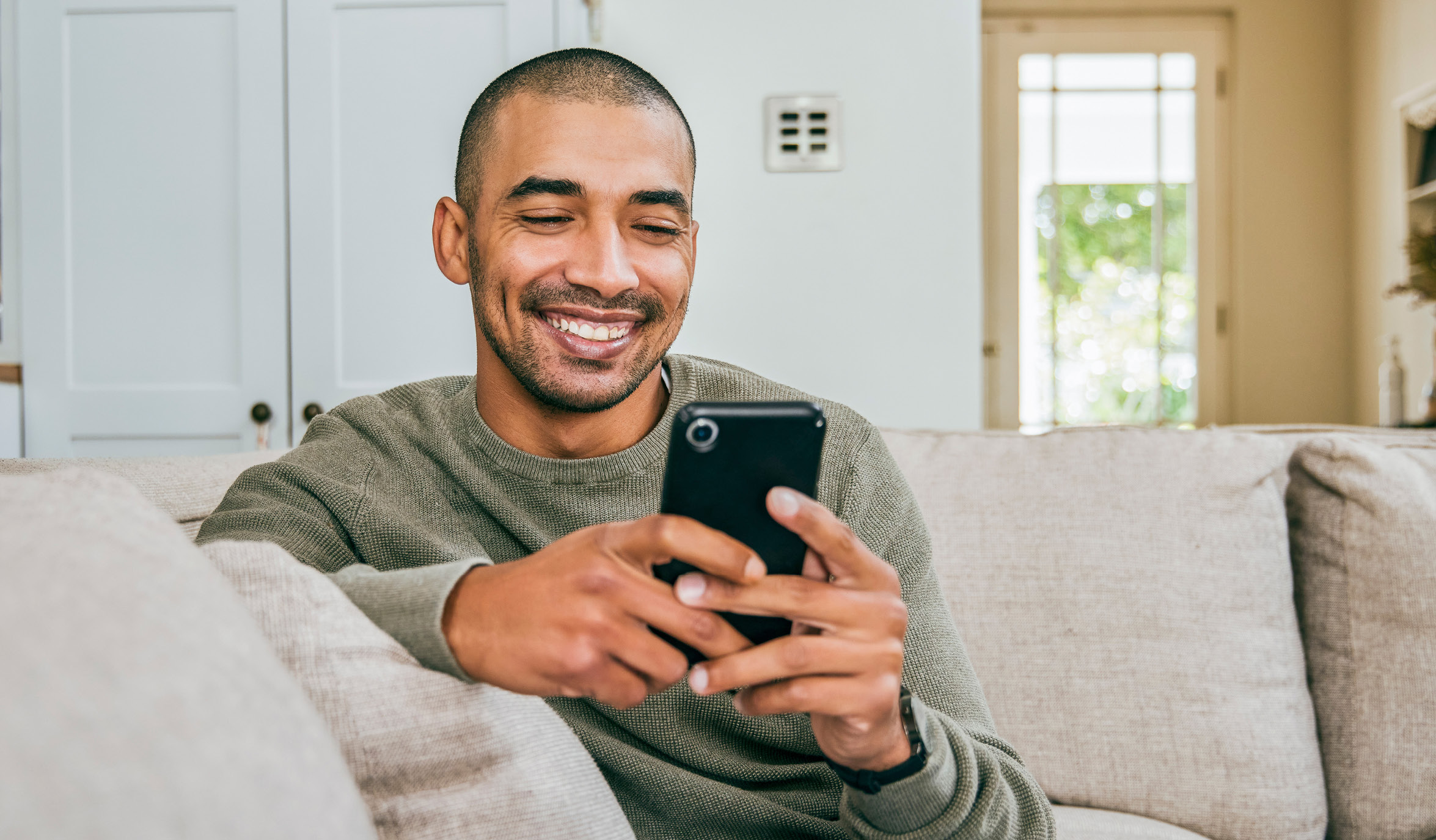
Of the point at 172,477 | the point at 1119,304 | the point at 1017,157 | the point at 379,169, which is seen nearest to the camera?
the point at 172,477

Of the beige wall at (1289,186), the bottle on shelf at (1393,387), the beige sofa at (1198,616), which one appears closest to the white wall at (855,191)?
the beige sofa at (1198,616)

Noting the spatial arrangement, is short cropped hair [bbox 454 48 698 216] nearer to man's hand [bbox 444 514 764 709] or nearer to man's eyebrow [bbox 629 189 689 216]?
man's eyebrow [bbox 629 189 689 216]

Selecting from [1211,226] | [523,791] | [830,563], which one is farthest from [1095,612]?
[1211,226]

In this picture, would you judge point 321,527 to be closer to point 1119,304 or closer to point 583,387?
point 583,387

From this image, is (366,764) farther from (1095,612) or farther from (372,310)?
(372,310)

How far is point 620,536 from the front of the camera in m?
0.54

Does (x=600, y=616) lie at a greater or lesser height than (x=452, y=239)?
Answer: lesser

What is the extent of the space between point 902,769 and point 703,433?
300 millimetres

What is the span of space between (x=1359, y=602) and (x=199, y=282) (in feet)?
8.05

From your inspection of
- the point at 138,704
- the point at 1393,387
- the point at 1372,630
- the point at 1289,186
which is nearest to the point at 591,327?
the point at 138,704

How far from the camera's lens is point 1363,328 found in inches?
175

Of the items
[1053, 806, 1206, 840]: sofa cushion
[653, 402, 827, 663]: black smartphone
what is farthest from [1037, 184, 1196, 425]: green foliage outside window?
[653, 402, 827, 663]: black smartphone

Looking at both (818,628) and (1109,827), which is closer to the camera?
(818,628)

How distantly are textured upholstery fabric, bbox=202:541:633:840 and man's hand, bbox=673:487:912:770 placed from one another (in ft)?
0.33
